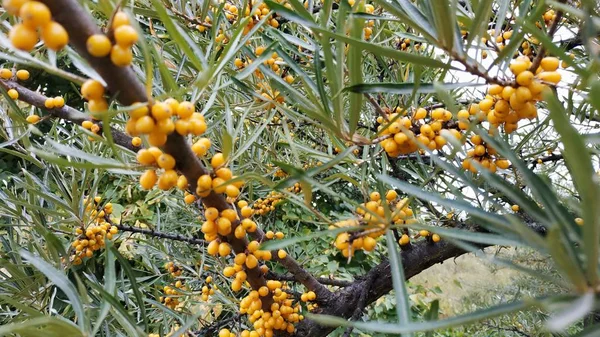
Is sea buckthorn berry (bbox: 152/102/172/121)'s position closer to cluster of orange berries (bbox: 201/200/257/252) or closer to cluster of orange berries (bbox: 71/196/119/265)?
cluster of orange berries (bbox: 201/200/257/252)

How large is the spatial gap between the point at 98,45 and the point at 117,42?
0.01 meters

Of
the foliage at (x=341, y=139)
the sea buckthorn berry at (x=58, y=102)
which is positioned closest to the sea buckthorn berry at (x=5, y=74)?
the foliage at (x=341, y=139)

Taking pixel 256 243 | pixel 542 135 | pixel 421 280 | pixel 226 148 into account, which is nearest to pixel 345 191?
pixel 542 135

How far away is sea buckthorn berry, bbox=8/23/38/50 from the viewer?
10.0 inches

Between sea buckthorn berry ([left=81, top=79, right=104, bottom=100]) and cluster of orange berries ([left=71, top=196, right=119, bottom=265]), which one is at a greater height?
sea buckthorn berry ([left=81, top=79, right=104, bottom=100])

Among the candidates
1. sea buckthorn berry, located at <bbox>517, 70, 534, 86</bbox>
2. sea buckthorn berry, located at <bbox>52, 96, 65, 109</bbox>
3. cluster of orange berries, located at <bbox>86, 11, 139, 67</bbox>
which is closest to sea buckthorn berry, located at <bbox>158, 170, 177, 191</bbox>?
cluster of orange berries, located at <bbox>86, 11, 139, 67</bbox>

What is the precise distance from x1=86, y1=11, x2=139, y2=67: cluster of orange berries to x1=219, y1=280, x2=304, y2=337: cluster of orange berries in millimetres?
430

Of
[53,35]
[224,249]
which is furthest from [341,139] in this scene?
[53,35]

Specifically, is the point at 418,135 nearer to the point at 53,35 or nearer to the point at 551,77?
the point at 551,77

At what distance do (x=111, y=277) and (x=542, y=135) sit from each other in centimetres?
101

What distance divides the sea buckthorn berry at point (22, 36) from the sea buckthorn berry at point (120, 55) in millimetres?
47

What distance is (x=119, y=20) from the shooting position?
0.90 feet

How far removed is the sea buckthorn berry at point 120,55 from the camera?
0.28 meters

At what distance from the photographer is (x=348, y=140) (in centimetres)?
48
